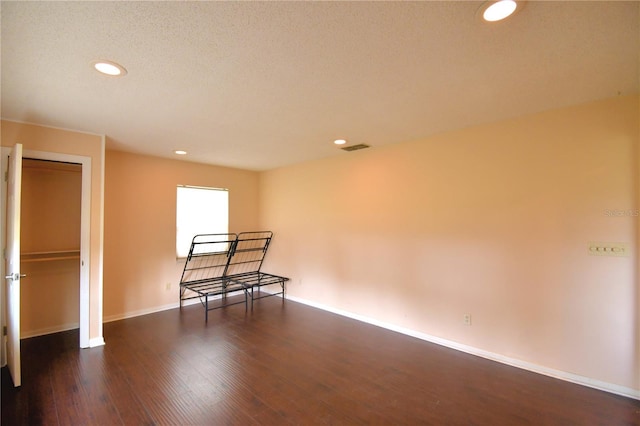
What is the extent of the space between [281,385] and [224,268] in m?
3.31

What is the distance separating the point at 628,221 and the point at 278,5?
10.0 feet

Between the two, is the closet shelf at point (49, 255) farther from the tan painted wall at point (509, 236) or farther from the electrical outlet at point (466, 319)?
the electrical outlet at point (466, 319)

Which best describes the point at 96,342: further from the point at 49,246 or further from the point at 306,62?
the point at 306,62

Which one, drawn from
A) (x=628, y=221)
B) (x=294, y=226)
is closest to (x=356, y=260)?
(x=294, y=226)

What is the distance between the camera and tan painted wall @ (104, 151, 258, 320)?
14.0 ft

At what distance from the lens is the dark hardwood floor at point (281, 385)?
216 centimetres

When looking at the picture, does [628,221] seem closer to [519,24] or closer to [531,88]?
[531,88]

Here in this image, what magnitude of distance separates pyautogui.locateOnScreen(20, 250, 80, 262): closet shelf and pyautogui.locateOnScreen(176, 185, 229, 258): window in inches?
55.4

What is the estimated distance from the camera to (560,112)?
8.77 feet

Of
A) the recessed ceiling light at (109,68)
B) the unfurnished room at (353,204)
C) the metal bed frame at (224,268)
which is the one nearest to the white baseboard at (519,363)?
the unfurnished room at (353,204)

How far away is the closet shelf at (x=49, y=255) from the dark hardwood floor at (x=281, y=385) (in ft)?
3.21

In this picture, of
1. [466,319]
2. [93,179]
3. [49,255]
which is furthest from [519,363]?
[49,255]

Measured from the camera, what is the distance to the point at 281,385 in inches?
101

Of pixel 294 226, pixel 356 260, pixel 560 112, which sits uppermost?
pixel 560 112
